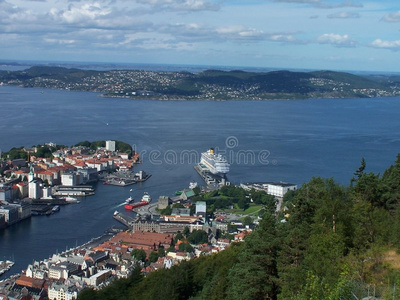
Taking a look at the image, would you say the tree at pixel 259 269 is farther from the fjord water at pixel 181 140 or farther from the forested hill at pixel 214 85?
the forested hill at pixel 214 85

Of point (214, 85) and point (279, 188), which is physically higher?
point (214, 85)

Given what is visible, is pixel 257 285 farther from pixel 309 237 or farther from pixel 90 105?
pixel 90 105

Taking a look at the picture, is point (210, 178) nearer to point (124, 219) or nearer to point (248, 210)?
point (248, 210)

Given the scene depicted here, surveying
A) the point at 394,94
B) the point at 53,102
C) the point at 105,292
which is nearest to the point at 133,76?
the point at 53,102

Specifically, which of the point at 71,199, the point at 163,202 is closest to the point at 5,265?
the point at 163,202

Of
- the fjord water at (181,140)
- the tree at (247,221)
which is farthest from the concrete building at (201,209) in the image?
the fjord water at (181,140)

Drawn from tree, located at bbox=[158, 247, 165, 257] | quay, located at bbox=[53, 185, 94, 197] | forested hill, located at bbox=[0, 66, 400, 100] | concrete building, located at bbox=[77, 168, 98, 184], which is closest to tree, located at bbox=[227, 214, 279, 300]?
tree, located at bbox=[158, 247, 165, 257]
